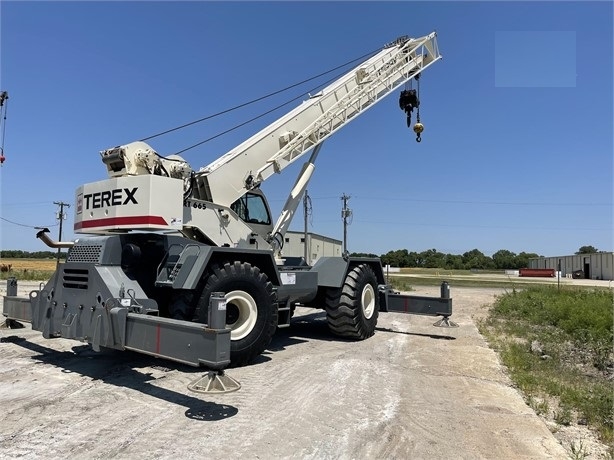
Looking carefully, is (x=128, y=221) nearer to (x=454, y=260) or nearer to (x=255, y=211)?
(x=255, y=211)

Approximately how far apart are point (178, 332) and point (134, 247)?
7.67 ft

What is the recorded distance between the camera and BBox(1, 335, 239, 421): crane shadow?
4922mm

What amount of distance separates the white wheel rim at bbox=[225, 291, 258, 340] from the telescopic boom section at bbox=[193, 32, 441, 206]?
85.5 inches

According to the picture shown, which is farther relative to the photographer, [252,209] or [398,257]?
[398,257]

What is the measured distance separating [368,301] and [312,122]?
167 inches

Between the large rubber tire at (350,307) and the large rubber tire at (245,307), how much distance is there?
2311 millimetres

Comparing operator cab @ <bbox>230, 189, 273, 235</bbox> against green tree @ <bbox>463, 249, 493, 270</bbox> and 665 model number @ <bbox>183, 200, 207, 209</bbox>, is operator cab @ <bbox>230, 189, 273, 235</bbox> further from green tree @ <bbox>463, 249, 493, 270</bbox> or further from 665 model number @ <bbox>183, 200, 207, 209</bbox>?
green tree @ <bbox>463, 249, 493, 270</bbox>

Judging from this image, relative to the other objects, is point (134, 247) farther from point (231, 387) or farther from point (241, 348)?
point (231, 387)

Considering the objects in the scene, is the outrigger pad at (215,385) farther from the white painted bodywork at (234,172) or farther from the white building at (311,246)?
the white building at (311,246)

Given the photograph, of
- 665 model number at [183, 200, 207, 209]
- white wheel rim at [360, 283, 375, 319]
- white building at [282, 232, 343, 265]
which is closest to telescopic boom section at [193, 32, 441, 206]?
665 model number at [183, 200, 207, 209]

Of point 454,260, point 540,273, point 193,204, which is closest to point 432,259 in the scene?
point 454,260

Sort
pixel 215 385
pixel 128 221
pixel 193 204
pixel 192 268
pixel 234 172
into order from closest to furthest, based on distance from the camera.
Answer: pixel 215 385, pixel 192 268, pixel 128 221, pixel 193 204, pixel 234 172

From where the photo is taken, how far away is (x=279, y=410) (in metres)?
4.95

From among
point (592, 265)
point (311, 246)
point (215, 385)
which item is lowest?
point (215, 385)
